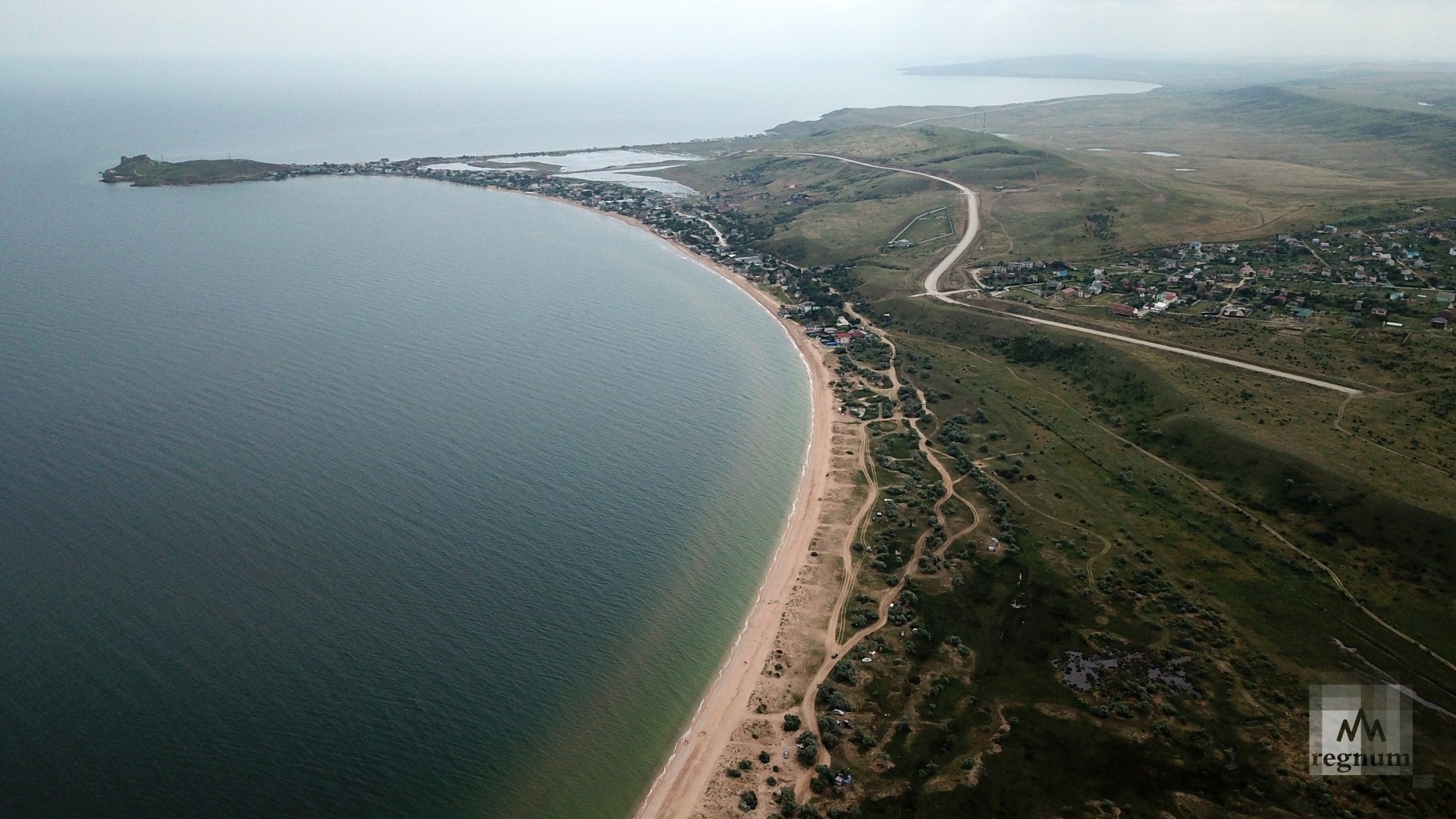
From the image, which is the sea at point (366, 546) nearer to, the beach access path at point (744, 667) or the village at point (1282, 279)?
the beach access path at point (744, 667)

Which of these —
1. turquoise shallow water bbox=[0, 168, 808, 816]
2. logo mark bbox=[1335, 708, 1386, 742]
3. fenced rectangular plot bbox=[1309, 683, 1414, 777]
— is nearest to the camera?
fenced rectangular plot bbox=[1309, 683, 1414, 777]

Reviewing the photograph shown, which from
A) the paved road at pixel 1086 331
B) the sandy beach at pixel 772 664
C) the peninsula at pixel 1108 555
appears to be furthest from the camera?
the paved road at pixel 1086 331

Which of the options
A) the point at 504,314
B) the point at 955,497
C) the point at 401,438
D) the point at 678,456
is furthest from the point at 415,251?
the point at 955,497

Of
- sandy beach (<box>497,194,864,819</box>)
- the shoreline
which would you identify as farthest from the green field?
the shoreline

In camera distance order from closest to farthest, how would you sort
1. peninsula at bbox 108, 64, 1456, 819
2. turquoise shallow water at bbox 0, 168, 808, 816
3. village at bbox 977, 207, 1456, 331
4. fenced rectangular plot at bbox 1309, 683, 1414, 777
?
fenced rectangular plot at bbox 1309, 683, 1414, 777, peninsula at bbox 108, 64, 1456, 819, turquoise shallow water at bbox 0, 168, 808, 816, village at bbox 977, 207, 1456, 331

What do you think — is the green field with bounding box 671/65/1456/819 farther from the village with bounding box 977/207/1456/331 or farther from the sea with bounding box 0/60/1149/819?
the sea with bounding box 0/60/1149/819

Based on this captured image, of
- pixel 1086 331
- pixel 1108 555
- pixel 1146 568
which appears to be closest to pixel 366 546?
pixel 1108 555

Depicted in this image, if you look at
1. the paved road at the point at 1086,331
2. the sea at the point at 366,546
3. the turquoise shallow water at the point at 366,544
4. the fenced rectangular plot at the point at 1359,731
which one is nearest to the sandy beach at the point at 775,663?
the sea at the point at 366,546
